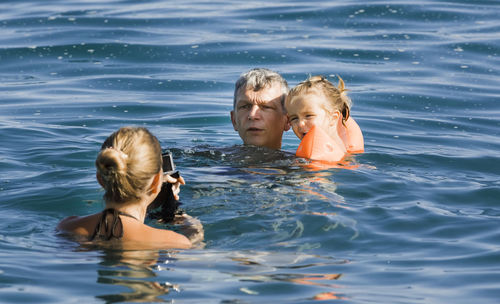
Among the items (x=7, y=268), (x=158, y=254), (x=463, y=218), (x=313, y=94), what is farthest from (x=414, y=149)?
(x=7, y=268)

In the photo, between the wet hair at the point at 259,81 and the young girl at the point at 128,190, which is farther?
the wet hair at the point at 259,81

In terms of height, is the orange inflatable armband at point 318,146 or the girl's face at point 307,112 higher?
the girl's face at point 307,112

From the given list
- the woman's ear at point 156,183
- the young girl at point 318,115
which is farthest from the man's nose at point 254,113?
the woman's ear at point 156,183

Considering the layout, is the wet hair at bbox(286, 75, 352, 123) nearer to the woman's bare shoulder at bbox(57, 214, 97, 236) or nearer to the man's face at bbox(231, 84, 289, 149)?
the man's face at bbox(231, 84, 289, 149)

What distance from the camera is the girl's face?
24.7 feet

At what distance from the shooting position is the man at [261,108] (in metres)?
7.87

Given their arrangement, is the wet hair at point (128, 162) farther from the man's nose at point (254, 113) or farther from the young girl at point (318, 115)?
the man's nose at point (254, 113)

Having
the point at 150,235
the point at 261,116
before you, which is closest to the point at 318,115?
the point at 261,116

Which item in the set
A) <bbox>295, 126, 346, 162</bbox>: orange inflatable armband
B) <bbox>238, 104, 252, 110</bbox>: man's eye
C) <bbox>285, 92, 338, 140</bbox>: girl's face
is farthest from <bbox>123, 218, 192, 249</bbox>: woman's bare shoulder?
<bbox>238, 104, 252, 110</bbox>: man's eye

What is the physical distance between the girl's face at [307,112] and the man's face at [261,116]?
284 mm

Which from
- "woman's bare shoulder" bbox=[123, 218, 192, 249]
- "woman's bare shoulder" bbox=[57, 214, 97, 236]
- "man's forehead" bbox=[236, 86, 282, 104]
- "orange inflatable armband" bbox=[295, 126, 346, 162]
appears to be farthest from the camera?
"man's forehead" bbox=[236, 86, 282, 104]

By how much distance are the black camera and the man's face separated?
1.89 m

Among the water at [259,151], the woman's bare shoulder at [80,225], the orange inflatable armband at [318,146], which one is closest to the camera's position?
the water at [259,151]

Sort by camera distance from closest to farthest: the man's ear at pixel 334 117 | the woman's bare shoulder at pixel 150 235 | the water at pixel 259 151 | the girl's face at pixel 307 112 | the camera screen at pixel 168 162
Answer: the water at pixel 259 151
the woman's bare shoulder at pixel 150 235
the camera screen at pixel 168 162
the girl's face at pixel 307 112
the man's ear at pixel 334 117
